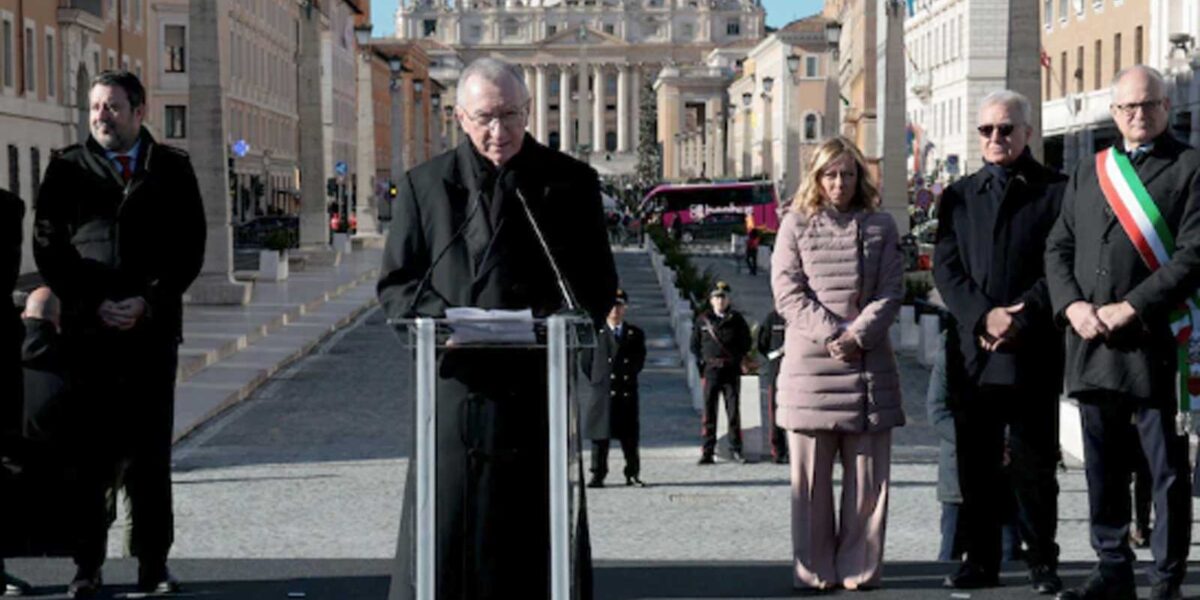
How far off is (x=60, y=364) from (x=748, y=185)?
82.0 metres

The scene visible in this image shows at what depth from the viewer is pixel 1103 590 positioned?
7762mm

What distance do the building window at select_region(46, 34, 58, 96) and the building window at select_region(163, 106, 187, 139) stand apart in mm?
21880

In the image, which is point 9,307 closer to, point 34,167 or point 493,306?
point 493,306

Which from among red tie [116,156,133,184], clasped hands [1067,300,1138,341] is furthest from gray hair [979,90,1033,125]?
red tie [116,156,133,184]

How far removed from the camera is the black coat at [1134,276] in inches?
296

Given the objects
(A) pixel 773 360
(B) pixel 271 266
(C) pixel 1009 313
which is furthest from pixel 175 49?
(C) pixel 1009 313

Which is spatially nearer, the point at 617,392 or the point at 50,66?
the point at 617,392

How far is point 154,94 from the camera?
231 feet

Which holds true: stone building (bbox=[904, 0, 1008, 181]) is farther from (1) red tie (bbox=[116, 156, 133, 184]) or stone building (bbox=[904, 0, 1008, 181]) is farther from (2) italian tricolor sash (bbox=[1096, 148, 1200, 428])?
(1) red tie (bbox=[116, 156, 133, 184])

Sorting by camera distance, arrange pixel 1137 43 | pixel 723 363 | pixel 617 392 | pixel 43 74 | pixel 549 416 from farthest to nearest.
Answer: pixel 1137 43 < pixel 43 74 < pixel 723 363 < pixel 617 392 < pixel 549 416

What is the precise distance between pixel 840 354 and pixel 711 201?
81.7m

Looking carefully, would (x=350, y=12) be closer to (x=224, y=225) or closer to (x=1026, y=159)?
(x=224, y=225)

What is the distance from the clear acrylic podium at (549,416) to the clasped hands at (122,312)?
2051 mm

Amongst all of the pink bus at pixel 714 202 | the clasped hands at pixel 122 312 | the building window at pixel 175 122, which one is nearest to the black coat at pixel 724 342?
the clasped hands at pixel 122 312
